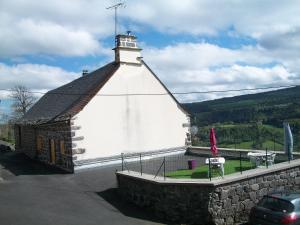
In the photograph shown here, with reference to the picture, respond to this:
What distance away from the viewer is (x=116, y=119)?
939 inches

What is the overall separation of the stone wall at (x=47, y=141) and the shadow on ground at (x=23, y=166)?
53 centimetres

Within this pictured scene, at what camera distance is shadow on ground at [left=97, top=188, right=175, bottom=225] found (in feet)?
48.9

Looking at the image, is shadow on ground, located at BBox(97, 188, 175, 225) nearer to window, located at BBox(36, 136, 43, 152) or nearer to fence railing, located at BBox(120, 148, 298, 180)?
fence railing, located at BBox(120, 148, 298, 180)

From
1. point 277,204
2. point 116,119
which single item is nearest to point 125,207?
point 277,204

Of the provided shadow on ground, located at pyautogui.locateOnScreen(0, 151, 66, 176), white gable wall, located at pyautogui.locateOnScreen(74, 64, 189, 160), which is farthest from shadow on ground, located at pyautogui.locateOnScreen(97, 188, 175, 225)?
shadow on ground, located at pyautogui.locateOnScreen(0, 151, 66, 176)

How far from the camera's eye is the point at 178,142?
1064 inches

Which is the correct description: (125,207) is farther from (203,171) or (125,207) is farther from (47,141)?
(47,141)

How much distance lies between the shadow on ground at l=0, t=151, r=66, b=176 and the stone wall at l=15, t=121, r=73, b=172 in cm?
53

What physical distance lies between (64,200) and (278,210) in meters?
8.66

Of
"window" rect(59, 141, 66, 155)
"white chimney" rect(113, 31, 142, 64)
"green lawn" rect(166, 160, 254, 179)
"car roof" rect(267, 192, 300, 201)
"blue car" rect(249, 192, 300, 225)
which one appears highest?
"white chimney" rect(113, 31, 142, 64)

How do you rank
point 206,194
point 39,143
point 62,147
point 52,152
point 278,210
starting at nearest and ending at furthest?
point 278,210 → point 206,194 → point 62,147 → point 52,152 → point 39,143

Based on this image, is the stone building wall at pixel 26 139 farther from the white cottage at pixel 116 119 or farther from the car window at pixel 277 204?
the car window at pixel 277 204

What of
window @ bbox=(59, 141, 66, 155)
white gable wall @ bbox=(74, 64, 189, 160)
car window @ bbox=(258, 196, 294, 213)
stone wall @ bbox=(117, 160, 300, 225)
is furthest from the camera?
window @ bbox=(59, 141, 66, 155)

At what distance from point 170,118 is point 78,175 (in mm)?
8220
